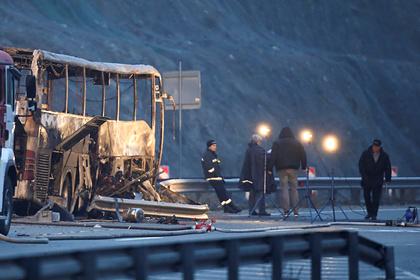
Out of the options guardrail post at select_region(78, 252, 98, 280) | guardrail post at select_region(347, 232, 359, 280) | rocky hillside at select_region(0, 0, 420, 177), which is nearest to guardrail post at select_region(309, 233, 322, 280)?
guardrail post at select_region(347, 232, 359, 280)

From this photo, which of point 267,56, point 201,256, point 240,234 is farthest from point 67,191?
point 267,56

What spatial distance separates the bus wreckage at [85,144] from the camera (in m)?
26.1

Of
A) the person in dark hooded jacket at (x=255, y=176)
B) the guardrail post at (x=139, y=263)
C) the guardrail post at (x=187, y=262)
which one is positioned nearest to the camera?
the guardrail post at (x=139, y=263)

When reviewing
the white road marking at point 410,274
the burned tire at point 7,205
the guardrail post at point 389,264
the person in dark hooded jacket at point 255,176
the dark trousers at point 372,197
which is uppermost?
the person in dark hooded jacket at point 255,176

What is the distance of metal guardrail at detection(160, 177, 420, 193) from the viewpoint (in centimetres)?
3491

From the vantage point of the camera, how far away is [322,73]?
236ft

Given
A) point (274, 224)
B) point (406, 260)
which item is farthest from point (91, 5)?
point (406, 260)

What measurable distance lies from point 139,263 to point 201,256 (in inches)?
28.8

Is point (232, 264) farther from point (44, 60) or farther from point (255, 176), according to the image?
point (255, 176)

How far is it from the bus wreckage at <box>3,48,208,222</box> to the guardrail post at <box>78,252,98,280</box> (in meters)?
16.6

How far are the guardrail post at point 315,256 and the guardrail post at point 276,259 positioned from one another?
527mm

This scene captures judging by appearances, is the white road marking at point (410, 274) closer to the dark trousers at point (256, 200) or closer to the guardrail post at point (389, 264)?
the guardrail post at point (389, 264)

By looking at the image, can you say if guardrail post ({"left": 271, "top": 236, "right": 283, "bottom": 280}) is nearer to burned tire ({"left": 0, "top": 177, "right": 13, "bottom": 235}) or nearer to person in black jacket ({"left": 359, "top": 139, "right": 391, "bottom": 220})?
burned tire ({"left": 0, "top": 177, "right": 13, "bottom": 235})

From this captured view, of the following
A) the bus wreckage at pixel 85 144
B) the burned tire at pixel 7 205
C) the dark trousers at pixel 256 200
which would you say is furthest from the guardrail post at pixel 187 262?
the dark trousers at pixel 256 200
